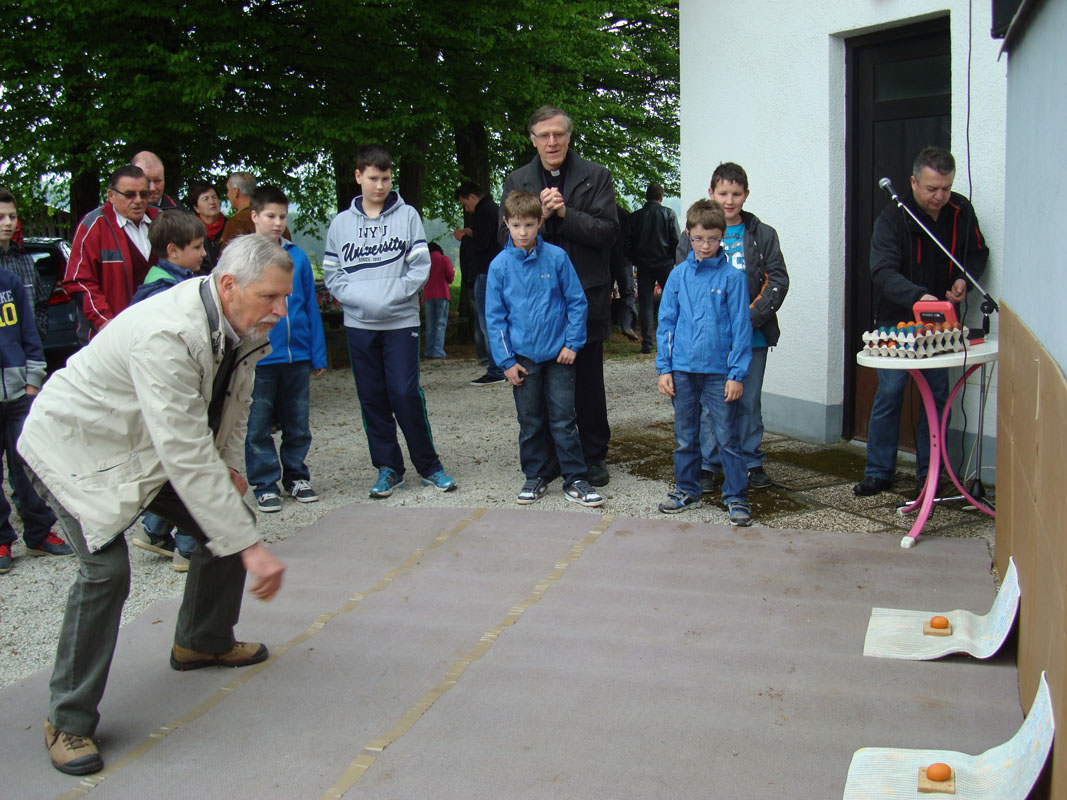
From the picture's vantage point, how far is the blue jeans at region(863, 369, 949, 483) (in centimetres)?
551

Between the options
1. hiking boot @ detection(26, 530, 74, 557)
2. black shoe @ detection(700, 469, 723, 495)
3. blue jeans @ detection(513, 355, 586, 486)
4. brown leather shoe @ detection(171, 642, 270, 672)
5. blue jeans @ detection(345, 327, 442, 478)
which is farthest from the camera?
blue jeans @ detection(345, 327, 442, 478)

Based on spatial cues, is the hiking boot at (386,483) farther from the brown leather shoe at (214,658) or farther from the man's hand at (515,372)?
the brown leather shoe at (214,658)

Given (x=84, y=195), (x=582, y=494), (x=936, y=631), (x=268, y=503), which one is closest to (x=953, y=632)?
(x=936, y=631)

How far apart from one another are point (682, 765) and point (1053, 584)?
1096mm

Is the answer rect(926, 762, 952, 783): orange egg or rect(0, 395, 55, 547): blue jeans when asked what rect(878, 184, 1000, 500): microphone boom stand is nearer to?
rect(926, 762, 952, 783): orange egg

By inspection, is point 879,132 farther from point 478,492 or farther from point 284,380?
point 284,380

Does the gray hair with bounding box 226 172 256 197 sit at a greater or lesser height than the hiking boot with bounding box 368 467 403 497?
greater

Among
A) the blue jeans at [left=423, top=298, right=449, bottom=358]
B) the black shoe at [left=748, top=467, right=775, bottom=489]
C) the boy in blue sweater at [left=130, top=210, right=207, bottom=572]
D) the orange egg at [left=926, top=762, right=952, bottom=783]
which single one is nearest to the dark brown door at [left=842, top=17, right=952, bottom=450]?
the black shoe at [left=748, top=467, right=775, bottom=489]

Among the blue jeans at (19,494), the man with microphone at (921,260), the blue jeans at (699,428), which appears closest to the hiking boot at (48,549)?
the blue jeans at (19,494)

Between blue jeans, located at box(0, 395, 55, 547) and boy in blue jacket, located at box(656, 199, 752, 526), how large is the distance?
9.95ft

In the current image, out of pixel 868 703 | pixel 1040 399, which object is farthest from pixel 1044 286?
pixel 868 703

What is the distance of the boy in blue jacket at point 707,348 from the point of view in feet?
17.2

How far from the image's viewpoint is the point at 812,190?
22.2 ft

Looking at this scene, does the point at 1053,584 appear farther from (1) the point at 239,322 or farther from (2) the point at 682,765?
(1) the point at 239,322
